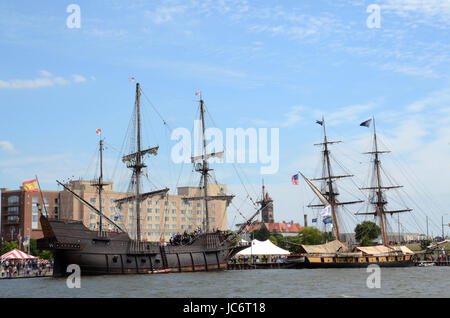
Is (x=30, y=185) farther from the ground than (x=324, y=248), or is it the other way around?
(x=30, y=185)

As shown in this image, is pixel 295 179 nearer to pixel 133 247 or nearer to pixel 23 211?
pixel 133 247

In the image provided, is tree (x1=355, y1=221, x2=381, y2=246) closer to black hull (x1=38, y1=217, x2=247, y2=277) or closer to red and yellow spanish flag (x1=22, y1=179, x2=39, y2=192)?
black hull (x1=38, y1=217, x2=247, y2=277)

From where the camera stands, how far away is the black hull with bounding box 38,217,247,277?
58938 mm

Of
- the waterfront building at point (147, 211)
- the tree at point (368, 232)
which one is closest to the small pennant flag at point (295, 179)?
the waterfront building at point (147, 211)

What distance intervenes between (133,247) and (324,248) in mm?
33322

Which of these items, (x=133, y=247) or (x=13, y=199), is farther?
(x=13, y=199)

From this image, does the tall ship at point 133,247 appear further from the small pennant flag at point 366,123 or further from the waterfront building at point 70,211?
the waterfront building at point 70,211

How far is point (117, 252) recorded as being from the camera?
208 ft

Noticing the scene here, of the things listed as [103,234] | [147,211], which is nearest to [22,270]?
[103,234]

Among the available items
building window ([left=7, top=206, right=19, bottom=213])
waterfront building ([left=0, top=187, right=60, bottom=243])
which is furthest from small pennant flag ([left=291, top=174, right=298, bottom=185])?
building window ([left=7, top=206, right=19, bottom=213])
